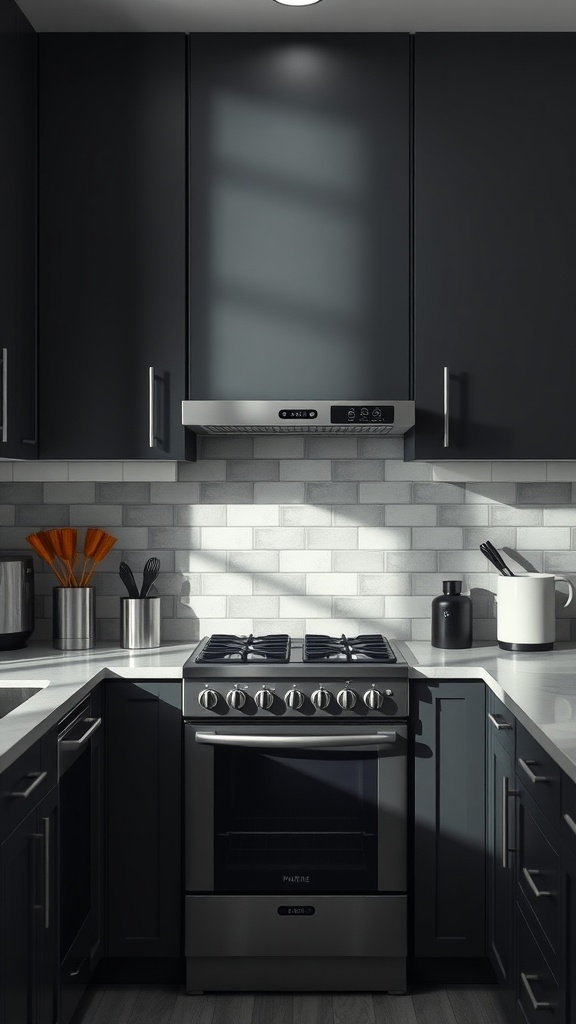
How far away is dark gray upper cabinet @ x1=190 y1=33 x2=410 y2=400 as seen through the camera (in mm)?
2857

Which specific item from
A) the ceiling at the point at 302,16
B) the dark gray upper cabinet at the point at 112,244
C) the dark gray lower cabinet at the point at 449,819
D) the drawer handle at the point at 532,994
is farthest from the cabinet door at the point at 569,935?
the ceiling at the point at 302,16

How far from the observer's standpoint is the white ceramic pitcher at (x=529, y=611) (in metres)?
2.93

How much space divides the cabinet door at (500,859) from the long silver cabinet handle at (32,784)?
115 cm

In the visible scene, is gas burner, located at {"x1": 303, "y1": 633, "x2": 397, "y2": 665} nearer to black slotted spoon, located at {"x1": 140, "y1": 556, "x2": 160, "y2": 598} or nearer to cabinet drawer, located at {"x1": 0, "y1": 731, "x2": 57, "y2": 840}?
black slotted spoon, located at {"x1": 140, "y1": 556, "x2": 160, "y2": 598}

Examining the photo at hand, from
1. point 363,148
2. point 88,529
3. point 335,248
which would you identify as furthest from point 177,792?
point 363,148

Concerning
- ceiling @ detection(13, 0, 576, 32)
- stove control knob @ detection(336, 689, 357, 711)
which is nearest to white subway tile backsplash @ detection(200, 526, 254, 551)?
stove control knob @ detection(336, 689, 357, 711)

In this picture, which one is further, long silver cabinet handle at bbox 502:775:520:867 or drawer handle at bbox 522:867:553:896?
long silver cabinet handle at bbox 502:775:520:867

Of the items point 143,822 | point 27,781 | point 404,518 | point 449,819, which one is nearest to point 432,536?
point 404,518

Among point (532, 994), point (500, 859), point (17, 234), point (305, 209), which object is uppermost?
point (305, 209)

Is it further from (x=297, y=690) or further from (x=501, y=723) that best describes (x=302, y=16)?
(x=501, y=723)

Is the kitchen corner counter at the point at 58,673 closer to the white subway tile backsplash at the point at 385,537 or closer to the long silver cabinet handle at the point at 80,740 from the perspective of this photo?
the long silver cabinet handle at the point at 80,740

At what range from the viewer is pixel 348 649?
285 cm

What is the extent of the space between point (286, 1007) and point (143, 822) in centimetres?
66

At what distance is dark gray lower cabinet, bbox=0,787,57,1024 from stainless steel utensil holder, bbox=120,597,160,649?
2.82ft
